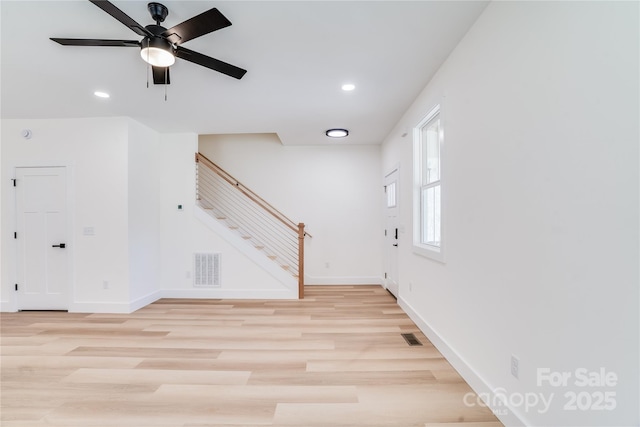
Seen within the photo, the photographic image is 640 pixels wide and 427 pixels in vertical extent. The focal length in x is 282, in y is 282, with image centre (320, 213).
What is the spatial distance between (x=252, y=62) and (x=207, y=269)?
3366mm

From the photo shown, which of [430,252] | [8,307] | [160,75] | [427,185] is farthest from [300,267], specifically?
[8,307]

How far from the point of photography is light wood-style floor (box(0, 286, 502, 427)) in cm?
187

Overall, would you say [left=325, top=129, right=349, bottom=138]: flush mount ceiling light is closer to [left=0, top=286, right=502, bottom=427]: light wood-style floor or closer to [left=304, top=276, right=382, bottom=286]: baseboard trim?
[left=304, top=276, right=382, bottom=286]: baseboard trim

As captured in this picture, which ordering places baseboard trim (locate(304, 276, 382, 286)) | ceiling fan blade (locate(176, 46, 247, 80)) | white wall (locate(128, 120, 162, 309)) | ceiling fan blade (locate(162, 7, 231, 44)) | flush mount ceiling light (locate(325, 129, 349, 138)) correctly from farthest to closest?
baseboard trim (locate(304, 276, 382, 286)) → flush mount ceiling light (locate(325, 129, 349, 138)) → white wall (locate(128, 120, 162, 309)) → ceiling fan blade (locate(176, 46, 247, 80)) → ceiling fan blade (locate(162, 7, 231, 44))

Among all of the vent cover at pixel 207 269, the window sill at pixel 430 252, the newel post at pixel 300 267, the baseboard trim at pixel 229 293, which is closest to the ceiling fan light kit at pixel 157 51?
the window sill at pixel 430 252

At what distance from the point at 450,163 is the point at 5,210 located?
5847 mm

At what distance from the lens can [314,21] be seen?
2.02m

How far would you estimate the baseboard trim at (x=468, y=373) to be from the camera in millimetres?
1707

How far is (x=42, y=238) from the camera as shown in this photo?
13.1 feet

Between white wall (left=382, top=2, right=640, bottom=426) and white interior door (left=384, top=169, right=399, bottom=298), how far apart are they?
6.78 ft

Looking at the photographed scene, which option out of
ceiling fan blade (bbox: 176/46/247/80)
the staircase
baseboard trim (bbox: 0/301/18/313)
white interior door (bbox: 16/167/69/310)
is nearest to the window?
ceiling fan blade (bbox: 176/46/247/80)

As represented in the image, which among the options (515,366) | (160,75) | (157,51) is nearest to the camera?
(515,366)

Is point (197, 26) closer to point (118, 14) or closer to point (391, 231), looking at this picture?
point (118, 14)

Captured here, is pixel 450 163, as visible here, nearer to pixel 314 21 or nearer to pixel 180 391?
pixel 314 21
